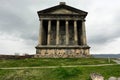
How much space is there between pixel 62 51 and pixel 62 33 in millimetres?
8250

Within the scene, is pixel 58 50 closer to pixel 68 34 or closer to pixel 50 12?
pixel 68 34

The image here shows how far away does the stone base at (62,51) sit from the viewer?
4806 centimetres

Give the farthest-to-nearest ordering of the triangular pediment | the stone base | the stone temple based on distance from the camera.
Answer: the triangular pediment → the stone temple → the stone base

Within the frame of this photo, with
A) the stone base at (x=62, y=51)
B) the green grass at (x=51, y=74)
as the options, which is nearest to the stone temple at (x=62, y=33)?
the stone base at (x=62, y=51)

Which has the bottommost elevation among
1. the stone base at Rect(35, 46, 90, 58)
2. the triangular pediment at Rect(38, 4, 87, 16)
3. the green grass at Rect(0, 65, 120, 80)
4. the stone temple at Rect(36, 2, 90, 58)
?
the green grass at Rect(0, 65, 120, 80)

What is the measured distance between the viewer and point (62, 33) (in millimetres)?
55500

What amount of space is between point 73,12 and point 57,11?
4.23 m

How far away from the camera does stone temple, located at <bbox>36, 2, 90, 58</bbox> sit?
4853cm

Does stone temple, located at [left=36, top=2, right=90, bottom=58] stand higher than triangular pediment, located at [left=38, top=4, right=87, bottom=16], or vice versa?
triangular pediment, located at [left=38, top=4, right=87, bottom=16]

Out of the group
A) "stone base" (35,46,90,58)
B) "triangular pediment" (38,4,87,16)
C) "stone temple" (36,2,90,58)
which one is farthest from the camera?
"triangular pediment" (38,4,87,16)

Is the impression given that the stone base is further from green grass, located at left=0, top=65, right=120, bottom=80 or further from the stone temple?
green grass, located at left=0, top=65, right=120, bottom=80

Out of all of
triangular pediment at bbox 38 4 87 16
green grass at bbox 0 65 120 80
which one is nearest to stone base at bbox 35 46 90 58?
triangular pediment at bbox 38 4 87 16

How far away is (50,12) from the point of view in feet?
173

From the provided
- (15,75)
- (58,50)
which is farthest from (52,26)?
(15,75)
